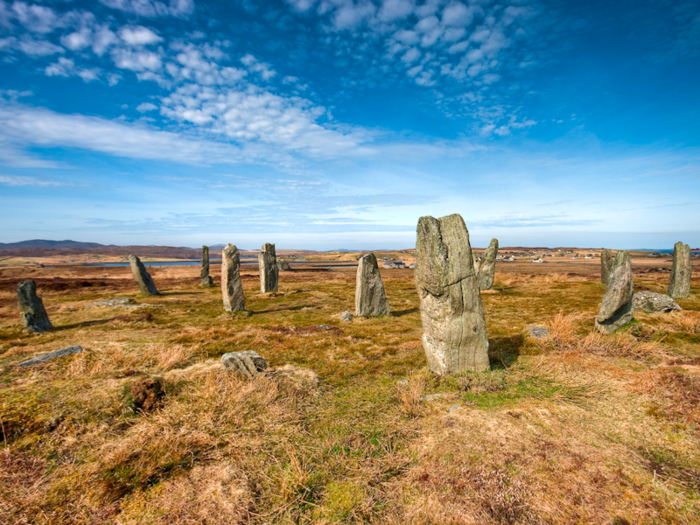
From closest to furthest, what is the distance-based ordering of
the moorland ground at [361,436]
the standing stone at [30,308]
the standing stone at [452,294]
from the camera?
the moorland ground at [361,436]
the standing stone at [452,294]
the standing stone at [30,308]

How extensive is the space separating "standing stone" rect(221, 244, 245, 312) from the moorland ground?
512 centimetres

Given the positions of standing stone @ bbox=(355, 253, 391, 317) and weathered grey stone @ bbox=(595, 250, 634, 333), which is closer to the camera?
weathered grey stone @ bbox=(595, 250, 634, 333)

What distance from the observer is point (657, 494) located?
329cm

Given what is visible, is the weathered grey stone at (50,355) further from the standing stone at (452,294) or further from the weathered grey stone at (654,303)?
the weathered grey stone at (654,303)

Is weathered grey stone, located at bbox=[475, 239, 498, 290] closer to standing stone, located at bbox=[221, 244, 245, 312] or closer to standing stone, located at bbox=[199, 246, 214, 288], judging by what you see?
standing stone, located at bbox=[221, 244, 245, 312]

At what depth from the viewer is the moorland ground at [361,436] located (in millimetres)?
3354

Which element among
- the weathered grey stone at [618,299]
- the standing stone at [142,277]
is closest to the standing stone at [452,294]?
the weathered grey stone at [618,299]

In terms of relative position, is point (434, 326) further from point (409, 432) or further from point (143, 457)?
point (143, 457)

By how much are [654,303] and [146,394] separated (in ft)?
53.3

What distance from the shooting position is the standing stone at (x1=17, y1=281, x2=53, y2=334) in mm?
10914

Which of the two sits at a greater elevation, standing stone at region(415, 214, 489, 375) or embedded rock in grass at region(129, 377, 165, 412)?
standing stone at region(415, 214, 489, 375)

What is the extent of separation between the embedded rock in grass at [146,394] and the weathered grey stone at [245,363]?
1341mm

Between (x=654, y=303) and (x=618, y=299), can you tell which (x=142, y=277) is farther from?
(x=654, y=303)

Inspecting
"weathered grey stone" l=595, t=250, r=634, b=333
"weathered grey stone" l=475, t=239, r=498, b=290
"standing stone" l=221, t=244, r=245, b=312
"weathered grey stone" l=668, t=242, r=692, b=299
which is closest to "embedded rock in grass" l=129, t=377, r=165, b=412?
"standing stone" l=221, t=244, r=245, b=312
